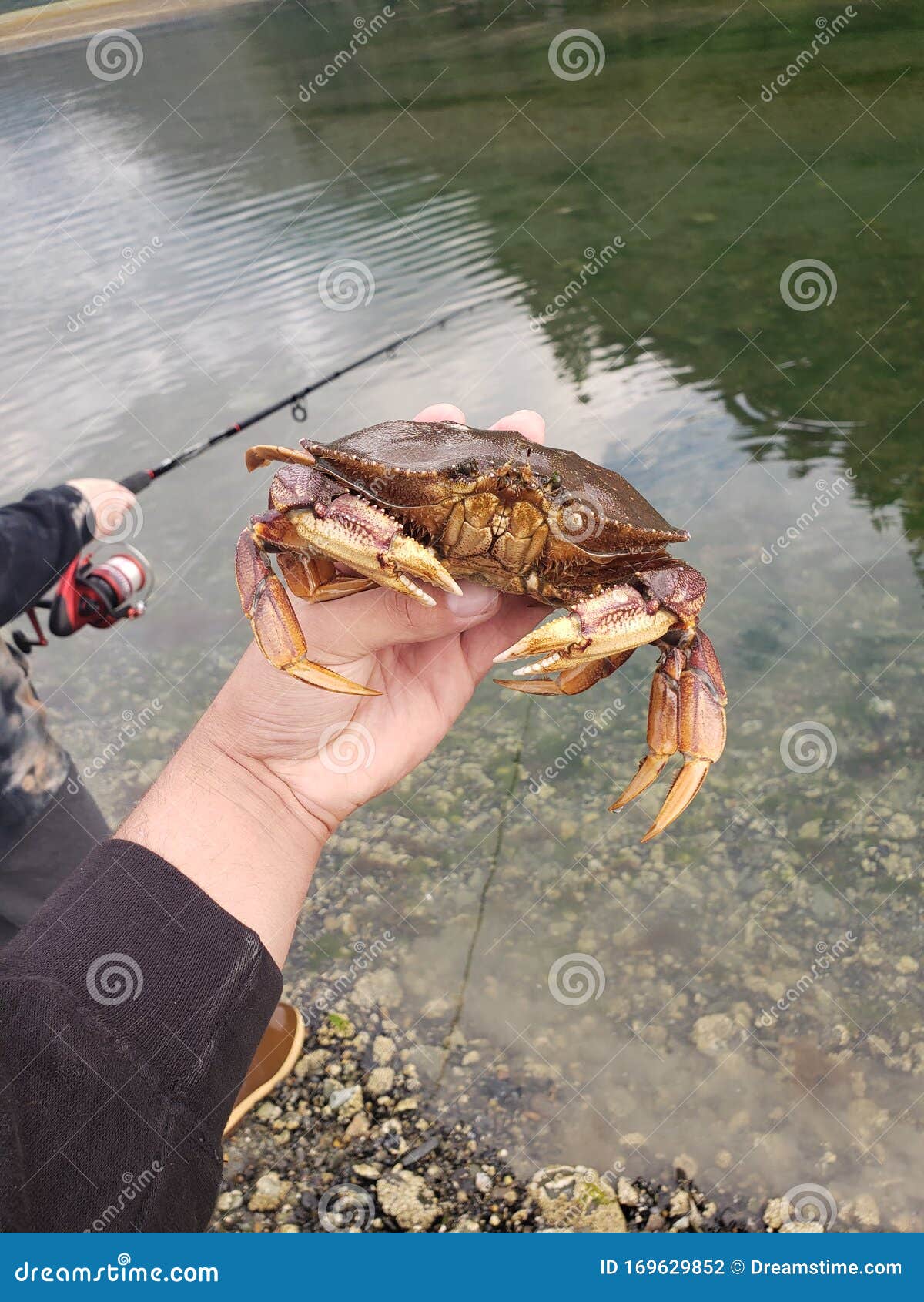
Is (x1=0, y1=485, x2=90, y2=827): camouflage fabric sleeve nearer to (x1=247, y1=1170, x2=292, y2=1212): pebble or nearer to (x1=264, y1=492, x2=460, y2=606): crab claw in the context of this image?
(x1=247, y1=1170, x2=292, y2=1212): pebble

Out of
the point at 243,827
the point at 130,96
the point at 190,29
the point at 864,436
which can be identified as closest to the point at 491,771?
the point at 243,827

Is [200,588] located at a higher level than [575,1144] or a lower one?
higher

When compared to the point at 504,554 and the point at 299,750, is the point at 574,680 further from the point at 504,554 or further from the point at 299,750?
the point at 299,750

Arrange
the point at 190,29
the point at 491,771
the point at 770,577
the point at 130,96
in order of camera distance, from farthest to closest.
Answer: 1. the point at 190,29
2. the point at 130,96
3. the point at 770,577
4. the point at 491,771

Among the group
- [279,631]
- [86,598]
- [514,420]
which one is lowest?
[86,598]

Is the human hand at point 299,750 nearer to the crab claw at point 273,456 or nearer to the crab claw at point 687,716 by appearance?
the crab claw at point 273,456

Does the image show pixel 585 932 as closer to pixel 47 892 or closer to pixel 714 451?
pixel 47 892

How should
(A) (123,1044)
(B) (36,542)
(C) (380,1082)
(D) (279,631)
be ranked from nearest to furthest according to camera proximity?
(A) (123,1044), (D) (279,631), (C) (380,1082), (B) (36,542)

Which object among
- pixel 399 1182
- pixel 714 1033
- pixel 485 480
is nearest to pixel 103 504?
pixel 485 480
